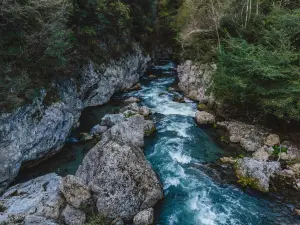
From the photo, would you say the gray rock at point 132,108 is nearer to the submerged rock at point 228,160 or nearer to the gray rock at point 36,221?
the submerged rock at point 228,160

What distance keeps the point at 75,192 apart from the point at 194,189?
189 inches

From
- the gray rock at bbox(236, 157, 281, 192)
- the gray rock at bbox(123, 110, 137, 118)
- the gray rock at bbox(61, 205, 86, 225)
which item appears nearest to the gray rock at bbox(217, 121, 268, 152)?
the gray rock at bbox(236, 157, 281, 192)

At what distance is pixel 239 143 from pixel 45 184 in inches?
392

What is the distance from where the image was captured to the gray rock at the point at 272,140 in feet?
40.9

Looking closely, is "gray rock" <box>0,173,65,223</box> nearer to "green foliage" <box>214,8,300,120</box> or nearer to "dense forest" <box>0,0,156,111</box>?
"dense forest" <box>0,0,156,111</box>

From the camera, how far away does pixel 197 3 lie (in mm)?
20781

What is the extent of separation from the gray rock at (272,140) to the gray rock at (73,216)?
32.1ft

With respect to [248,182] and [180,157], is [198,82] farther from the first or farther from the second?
[248,182]

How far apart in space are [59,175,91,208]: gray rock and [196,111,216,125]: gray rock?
8.94 metres

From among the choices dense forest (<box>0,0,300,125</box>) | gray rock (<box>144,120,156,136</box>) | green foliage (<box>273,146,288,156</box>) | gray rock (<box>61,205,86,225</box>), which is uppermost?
dense forest (<box>0,0,300,125</box>)

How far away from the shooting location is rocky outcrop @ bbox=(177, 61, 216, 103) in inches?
701

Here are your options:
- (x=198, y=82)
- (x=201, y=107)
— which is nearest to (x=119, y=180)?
(x=201, y=107)

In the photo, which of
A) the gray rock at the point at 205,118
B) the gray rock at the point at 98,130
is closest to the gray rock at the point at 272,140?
the gray rock at the point at 205,118

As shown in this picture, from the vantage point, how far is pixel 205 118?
15297mm
